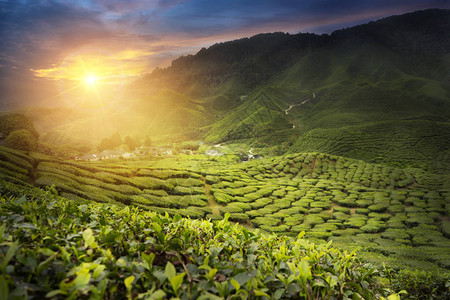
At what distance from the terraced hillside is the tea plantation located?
11cm

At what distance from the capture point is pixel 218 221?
132 inches

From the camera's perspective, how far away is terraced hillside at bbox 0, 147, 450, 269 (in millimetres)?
15398

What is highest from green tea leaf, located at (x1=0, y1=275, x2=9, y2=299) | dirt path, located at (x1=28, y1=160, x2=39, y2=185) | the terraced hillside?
green tea leaf, located at (x1=0, y1=275, x2=9, y2=299)

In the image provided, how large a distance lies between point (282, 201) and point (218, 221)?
2509 centimetres

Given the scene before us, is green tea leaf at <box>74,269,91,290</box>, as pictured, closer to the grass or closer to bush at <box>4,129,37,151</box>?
the grass

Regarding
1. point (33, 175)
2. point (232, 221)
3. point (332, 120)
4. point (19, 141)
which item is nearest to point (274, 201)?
point (232, 221)

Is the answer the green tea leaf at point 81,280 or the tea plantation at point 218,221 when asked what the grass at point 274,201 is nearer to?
the tea plantation at point 218,221

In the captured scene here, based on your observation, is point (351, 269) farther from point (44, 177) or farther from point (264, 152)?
point (264, 152)

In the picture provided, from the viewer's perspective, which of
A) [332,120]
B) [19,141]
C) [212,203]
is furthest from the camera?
[332,120]

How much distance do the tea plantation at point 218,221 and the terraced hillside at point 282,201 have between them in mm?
114

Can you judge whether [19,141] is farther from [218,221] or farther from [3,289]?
[3,289]

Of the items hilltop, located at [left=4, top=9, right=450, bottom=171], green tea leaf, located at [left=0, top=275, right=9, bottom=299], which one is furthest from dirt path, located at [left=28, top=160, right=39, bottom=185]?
hilltop, located at [left=4, top=9, right=450, bottom=171]

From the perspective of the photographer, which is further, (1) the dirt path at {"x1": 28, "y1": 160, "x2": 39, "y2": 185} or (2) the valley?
(1) the dirt path at {"x1": 28, "y1": 160, "x2": 39, "y2": 185}

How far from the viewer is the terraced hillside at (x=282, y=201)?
1540 centimetres
